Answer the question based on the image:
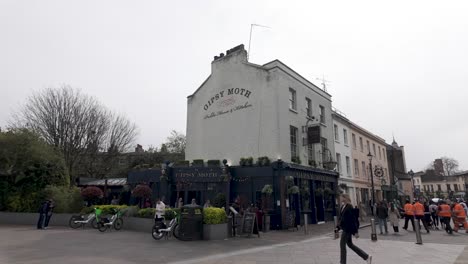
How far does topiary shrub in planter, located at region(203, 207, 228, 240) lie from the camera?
1283 centimetres

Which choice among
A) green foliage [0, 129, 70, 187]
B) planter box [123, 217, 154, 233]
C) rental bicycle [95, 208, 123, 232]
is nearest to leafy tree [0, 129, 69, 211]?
green foliage [0, 129, 70, 187]

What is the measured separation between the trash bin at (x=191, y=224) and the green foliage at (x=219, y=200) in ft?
21.8

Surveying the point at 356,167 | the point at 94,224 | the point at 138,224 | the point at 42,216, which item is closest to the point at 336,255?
the point at 138,224

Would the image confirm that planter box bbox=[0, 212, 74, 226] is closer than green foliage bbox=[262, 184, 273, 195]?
No

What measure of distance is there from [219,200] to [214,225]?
665 cm

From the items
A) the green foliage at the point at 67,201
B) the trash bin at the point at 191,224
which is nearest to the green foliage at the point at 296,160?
the trash bin at the point at 191,224

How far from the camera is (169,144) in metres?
43.8

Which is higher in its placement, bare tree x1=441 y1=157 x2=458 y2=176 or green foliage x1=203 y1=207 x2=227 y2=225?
bare tree x1=441 y1=157 x2=458 y2=176

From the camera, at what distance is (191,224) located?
41.2ft

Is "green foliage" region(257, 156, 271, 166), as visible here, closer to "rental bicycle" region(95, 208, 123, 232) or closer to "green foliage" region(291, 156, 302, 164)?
"green foliage" region(291, 156, 302, 164)

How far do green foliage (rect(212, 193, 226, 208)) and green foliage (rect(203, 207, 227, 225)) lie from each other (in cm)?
595

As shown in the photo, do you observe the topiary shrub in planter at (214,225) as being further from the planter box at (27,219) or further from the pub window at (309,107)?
the pub window at (309,107)

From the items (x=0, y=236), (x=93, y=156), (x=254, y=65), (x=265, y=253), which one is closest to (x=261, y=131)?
(x=254, y=65)

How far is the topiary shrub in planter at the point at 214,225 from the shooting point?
1283 centimetres
